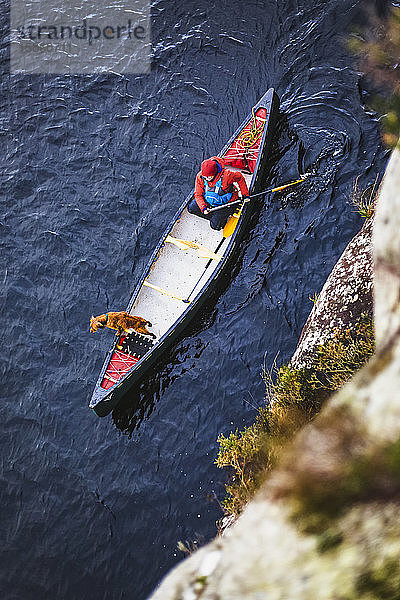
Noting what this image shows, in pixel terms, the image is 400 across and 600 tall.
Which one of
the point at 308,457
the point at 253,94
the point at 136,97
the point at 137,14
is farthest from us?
the point at 137,14

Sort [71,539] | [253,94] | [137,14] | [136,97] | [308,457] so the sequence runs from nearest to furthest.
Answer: [308,457] < [71,539] < [253,94] < [136,97] < [137,14]

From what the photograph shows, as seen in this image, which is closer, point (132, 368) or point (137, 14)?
point (132, 368)

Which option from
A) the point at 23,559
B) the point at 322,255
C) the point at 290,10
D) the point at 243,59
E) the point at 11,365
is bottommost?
the point at 23,559

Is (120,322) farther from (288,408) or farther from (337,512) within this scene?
(337,512)

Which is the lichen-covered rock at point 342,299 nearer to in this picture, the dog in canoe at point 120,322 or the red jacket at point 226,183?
the red jacket at point 226,183

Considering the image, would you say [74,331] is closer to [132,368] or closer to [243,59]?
[132,368]

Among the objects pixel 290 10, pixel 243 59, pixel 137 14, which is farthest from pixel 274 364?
pixel 137 14

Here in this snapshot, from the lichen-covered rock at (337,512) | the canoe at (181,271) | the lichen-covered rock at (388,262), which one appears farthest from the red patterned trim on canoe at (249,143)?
the lichen-covered rock at (337,512)
